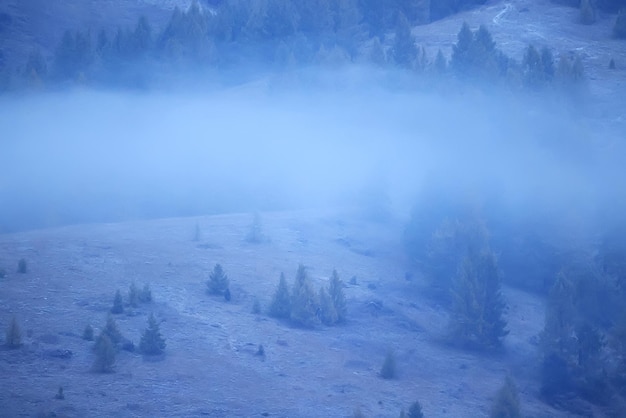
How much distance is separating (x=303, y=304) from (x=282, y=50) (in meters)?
25.4

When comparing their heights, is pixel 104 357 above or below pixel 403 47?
below

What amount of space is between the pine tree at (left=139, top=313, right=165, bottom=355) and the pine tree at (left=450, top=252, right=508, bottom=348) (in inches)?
331

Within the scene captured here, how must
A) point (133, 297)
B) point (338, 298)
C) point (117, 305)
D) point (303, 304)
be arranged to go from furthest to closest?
point (338, 298) → point (303, 304) → point (133, 297) → point (117, 305)

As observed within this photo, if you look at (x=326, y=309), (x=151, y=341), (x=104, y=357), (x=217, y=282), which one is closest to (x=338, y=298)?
(x=326, y=309)

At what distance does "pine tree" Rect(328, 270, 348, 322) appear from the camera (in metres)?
20.3

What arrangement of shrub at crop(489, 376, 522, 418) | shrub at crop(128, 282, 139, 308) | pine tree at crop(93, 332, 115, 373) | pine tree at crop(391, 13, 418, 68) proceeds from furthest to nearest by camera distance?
pine tree at crop(391, 13, 418, 68), shrub at crop(128, 282, 139, 308), pine tree at crop(93, 332, 115, 373), shrub at crop(489, 376, 522, 418)

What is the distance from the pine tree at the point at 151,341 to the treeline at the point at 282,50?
2028 centimetres

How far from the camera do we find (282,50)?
4231 cm

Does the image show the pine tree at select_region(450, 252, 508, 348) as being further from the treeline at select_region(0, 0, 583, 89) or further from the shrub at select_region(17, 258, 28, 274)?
the treeline at select_region(0, 0, 583, 89)

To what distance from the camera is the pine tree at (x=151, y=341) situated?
1591 cm

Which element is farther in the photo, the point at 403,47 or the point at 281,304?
the point at 403,47

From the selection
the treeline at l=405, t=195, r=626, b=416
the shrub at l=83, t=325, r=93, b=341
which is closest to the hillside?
the shrub at l=83, t=325, r=93, b=341

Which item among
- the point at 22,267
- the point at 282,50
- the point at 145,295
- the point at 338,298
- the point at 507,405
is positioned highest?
the point at 282,50

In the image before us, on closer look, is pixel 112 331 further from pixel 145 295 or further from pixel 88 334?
pixel 145 295
